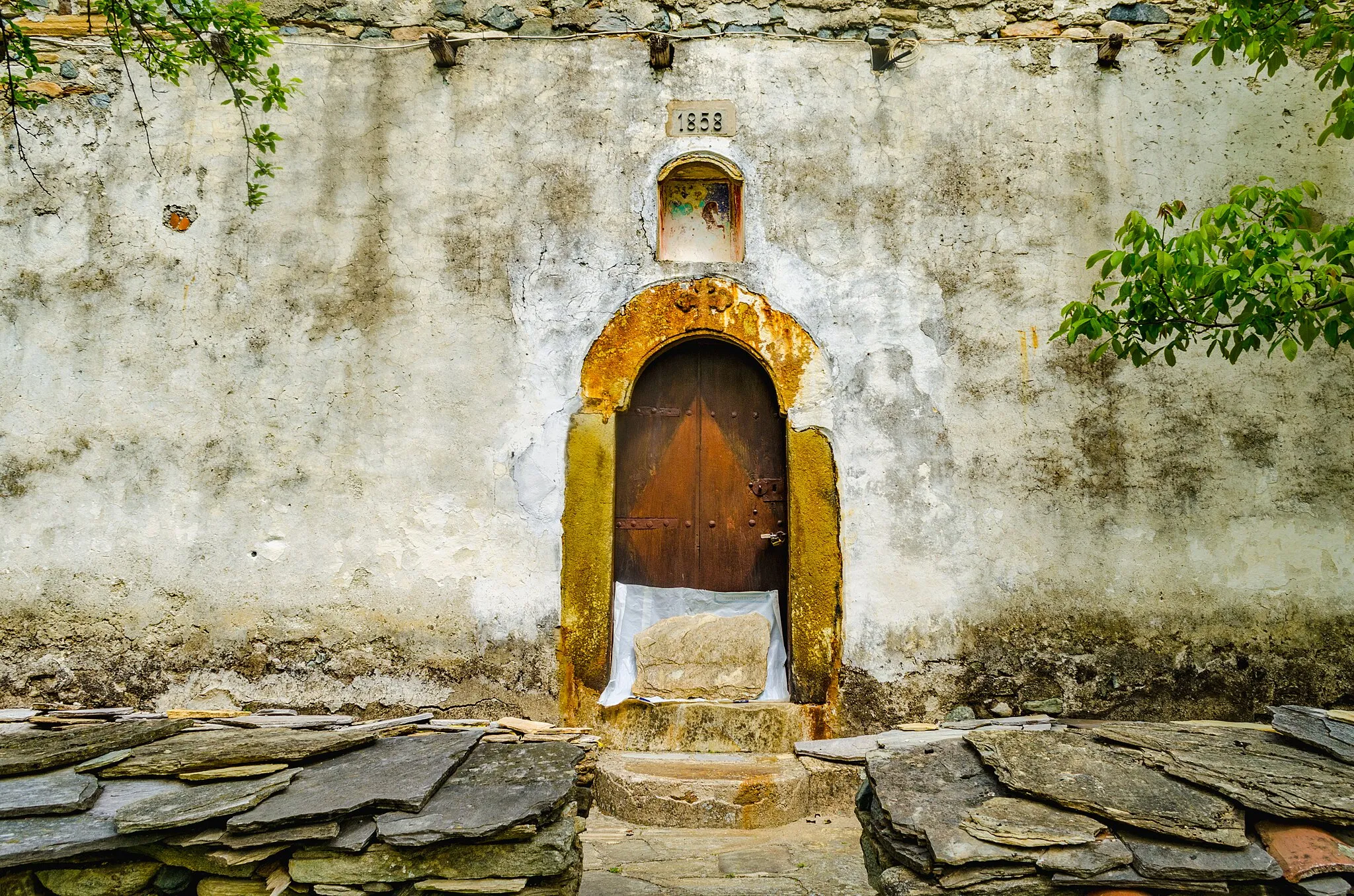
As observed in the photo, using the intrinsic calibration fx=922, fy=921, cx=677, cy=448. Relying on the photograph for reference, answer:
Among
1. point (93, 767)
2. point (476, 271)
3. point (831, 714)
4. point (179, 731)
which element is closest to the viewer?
point (93, 767)

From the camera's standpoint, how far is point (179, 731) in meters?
3.31

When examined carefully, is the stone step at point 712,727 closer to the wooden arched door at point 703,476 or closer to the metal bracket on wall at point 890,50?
the wooden arched door at point 703,476

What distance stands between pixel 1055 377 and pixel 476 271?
2912mm

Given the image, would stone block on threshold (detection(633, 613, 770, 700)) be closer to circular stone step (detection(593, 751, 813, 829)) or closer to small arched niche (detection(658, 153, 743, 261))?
circular stone step (detection(593, 751, 813, 829))

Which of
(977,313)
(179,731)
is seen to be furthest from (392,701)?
(977,313)

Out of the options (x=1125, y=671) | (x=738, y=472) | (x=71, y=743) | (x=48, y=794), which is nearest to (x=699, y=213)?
(x=738, y=472)

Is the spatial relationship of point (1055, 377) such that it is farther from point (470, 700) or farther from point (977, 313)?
point (470, 700)

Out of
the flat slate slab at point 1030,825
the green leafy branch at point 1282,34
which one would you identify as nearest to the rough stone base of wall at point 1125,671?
the flat slate slab at point 1030,825

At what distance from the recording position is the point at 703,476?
4.66 meters

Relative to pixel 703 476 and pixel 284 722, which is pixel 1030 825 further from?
pixel 284 722

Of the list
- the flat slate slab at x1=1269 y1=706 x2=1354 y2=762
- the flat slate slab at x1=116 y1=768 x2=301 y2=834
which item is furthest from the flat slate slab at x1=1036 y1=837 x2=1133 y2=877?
the flat slate slab at x1=116 y1=768 x2=301 y2=834

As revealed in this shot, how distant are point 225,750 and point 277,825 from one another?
1.64 ft

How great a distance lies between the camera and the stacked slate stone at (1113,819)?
94.6 inches

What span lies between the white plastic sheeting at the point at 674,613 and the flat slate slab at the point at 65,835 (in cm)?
213
